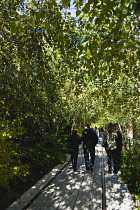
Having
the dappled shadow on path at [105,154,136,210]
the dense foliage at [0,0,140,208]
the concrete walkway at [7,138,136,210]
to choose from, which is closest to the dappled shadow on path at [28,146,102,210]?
the concrete walkway at [7,138,136,210]

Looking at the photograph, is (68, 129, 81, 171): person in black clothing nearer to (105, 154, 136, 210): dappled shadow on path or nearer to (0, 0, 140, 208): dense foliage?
(0, 0, 140, 208): dense foliage

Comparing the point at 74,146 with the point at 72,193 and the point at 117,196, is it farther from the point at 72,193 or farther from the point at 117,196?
the point at 117,196

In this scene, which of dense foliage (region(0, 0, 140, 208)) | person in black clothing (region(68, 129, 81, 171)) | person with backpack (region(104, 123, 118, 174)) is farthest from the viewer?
person in black clothing (region(68, 129, 81, 171))

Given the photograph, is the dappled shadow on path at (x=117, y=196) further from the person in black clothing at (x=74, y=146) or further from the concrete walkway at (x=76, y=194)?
the person in black clothing at (x=74, y=146)

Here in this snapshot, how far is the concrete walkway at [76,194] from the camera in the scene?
449cm

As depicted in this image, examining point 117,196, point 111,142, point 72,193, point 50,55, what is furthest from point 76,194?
point 50,55

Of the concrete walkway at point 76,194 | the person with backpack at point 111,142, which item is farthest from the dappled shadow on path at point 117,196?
the person with backpack at point 111,142

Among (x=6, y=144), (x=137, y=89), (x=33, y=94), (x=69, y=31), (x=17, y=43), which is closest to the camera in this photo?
(x=6, y=144)

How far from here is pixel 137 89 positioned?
7.68 meters

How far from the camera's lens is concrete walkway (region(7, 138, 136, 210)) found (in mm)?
4486

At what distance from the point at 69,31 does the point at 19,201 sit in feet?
15.8

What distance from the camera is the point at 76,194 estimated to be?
527 cm

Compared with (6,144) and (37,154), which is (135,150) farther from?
(6,144)

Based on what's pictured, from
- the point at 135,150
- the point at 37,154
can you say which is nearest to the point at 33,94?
the point at 37,154
